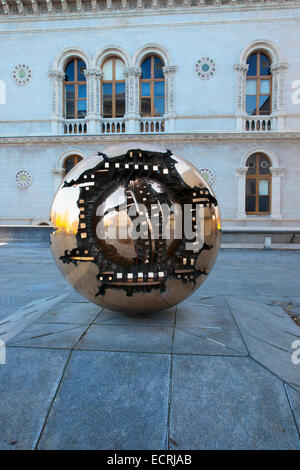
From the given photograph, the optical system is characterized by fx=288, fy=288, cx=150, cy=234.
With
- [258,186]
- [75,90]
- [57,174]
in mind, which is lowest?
[258,186]

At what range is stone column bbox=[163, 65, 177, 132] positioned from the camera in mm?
16703

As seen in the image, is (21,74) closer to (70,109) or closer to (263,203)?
(70,109)

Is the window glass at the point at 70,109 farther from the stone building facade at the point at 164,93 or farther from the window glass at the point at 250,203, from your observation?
the window glass at the point at 250,203

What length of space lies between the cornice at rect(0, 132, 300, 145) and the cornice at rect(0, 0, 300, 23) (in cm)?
689

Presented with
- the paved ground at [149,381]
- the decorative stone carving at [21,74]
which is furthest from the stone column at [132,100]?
the paved ground at [149,381]

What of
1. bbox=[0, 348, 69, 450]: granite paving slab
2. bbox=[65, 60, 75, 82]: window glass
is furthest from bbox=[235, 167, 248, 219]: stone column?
bbox=[0, 348, 69, 450]: granite paving slab

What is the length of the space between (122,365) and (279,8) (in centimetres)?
2068

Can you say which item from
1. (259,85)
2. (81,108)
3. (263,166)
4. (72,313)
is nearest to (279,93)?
(259,85)

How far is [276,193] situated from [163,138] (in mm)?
7297

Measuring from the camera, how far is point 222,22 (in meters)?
16.3

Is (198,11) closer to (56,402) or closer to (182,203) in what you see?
(182,203)

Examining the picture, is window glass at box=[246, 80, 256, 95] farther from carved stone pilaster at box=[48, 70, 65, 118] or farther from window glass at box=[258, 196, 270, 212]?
carved stone pilaster at box=[48, 70, 65, 118]

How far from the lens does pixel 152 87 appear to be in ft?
57.4
